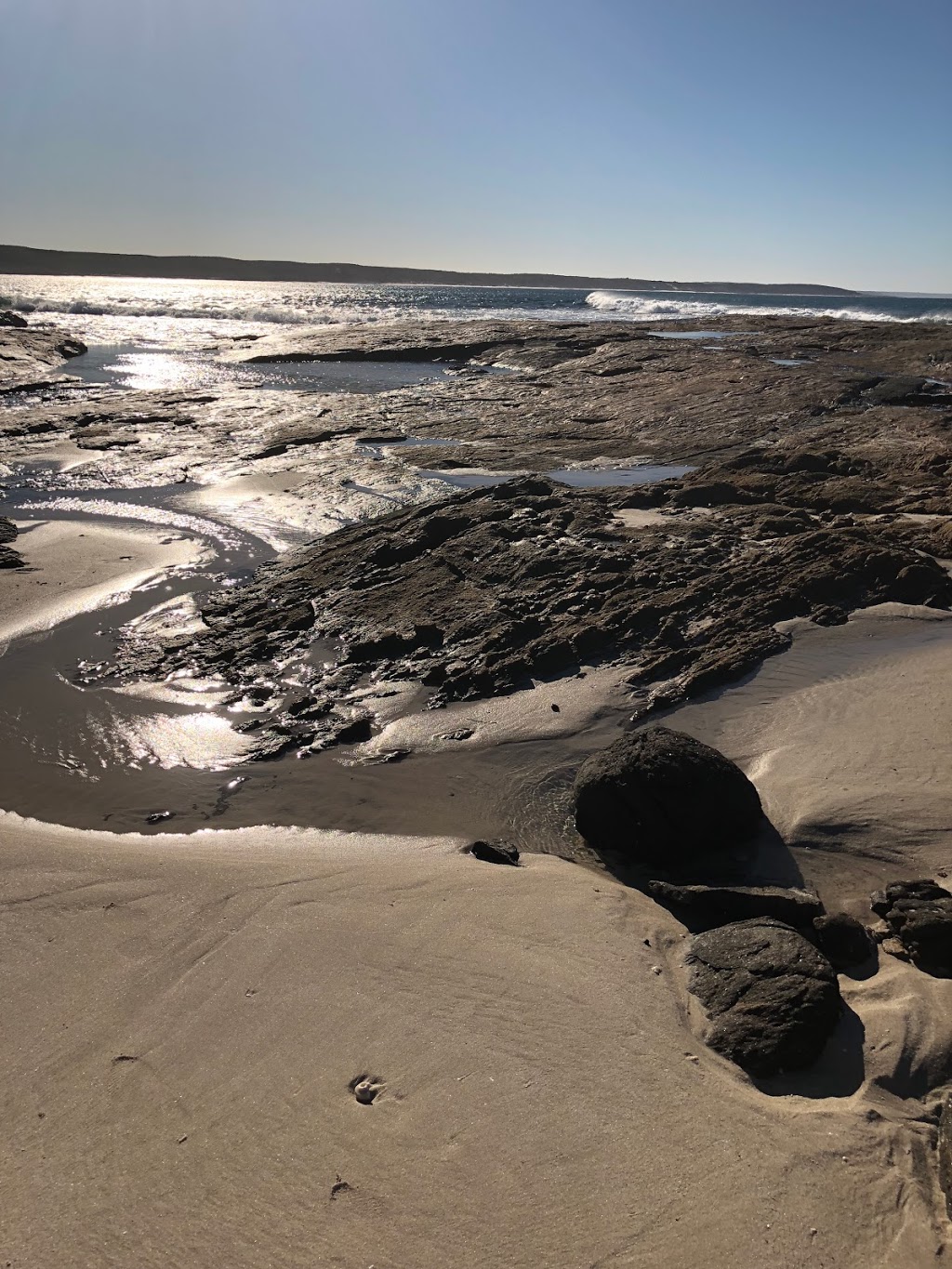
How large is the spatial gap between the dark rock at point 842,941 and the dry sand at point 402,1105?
619mm

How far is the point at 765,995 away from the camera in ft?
10.4

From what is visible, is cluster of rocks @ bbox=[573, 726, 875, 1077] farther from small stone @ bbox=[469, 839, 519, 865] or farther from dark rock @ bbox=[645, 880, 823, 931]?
small stone @ bbox=[469, 839, 519, 865]

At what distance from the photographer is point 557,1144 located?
2.59 m

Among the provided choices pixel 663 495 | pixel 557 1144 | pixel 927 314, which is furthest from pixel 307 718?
pixel 927 314

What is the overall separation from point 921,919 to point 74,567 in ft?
29.0

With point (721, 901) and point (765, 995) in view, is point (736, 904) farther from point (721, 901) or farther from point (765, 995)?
point (765, 995)

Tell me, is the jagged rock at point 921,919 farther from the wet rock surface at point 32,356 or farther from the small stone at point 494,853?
the wet rock surface at point 32,356

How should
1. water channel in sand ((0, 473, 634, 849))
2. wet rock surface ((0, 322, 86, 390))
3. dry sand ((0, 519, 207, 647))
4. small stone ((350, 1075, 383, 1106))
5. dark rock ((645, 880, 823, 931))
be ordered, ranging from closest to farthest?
small stone ((350, 1075, 383, 1106))
dark rock ((645, 880, 823, 931))
water channel in sand ((0, 473, 634, 849))
dry sand ((0, 519, 207, 647))
wet rock surface ((0, 322, 86, 390))

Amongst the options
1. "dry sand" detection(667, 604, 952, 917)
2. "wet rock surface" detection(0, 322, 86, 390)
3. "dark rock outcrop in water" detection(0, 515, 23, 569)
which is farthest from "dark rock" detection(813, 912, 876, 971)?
"wet rock surface" detection(0, 322, 86, 390)

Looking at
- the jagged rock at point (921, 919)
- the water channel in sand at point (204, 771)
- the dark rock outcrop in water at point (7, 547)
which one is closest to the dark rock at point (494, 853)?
the water channel in sand at point (204, 771)

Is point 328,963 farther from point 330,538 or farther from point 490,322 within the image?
point 490,322

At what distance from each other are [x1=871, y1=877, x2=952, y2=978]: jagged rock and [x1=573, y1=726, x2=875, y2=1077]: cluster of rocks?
174mm

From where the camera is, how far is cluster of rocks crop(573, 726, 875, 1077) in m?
3.07

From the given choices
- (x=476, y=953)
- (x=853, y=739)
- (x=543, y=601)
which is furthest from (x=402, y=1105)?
(x=543, y=601)
